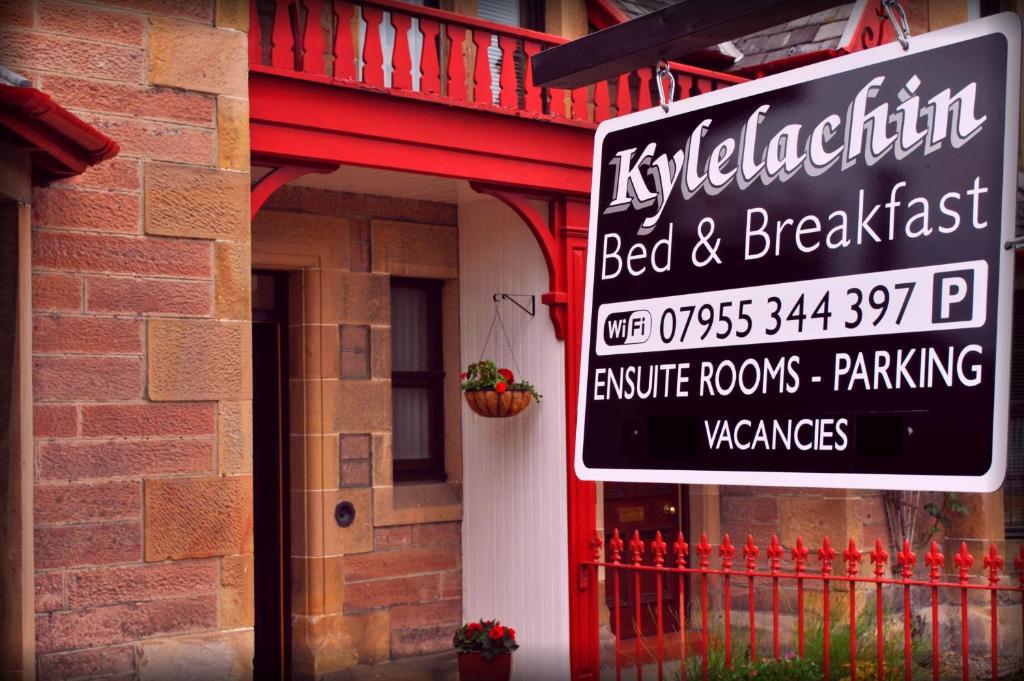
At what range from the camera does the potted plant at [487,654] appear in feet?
26.6

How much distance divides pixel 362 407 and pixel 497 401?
3.64ft

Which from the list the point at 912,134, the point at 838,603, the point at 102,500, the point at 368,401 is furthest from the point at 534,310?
the point at 912,134

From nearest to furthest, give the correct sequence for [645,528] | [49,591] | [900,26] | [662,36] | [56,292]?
[900,26], [662,36], [49,591], [56,292], [645,528]

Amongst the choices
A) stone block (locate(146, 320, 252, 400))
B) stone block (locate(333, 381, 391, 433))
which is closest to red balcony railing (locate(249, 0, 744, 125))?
stone block (locate(146, 320, 252, 400))

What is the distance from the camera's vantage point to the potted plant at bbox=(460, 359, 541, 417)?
8.30 meters

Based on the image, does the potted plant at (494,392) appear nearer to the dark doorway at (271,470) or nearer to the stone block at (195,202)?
the dark doorway at (271,470)

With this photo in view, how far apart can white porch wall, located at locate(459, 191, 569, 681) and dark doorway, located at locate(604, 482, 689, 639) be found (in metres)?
1.07

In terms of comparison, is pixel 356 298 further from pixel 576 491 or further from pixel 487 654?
pixel 487 654

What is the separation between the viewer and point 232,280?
20.0ft

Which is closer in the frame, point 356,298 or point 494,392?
point 494,392

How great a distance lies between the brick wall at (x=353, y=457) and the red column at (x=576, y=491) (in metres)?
1.26

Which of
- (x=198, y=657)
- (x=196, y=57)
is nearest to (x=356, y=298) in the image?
(x=196, y=57)

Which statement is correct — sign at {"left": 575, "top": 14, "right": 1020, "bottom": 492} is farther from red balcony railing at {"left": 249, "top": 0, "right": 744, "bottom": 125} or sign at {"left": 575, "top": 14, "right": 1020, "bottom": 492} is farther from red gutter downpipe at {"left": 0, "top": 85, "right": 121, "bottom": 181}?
red balcony railing at {"left": 249, "top": 0, "right": 744, "bottom": 125}

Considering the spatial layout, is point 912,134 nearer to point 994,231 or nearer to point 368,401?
point 994,231
